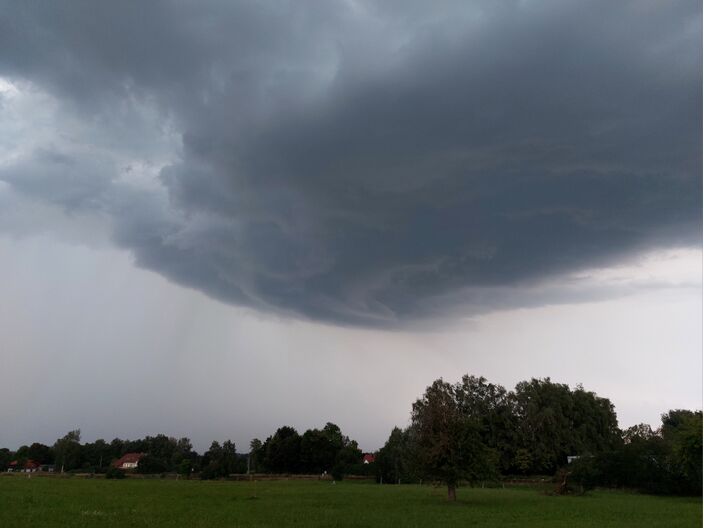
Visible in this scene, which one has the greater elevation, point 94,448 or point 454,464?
point 94,448

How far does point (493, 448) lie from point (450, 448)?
777 inches

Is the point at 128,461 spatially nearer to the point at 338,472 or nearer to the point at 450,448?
the point at 338,472

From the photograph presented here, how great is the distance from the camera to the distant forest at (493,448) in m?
48.3

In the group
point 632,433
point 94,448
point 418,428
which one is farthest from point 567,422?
point 94,448

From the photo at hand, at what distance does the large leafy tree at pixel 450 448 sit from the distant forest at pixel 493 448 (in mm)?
86

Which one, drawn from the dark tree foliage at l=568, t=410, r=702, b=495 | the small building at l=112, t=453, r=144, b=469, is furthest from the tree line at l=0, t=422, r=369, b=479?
the dark tree foliage at l=568, t=410, r=702, b=495

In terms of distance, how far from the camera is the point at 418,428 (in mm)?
51281

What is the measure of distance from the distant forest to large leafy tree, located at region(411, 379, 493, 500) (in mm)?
86

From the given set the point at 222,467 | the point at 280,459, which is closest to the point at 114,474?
the point at 222,467

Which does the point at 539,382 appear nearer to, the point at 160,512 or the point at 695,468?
the point at 695,468

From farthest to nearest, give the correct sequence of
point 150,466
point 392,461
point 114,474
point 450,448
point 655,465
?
point 150,466
point 114,474
point 392,461
point 655,465
point 450,448

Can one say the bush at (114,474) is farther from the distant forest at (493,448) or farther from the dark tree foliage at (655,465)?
the dark tree foliage at (655,465)

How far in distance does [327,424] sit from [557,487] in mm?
121111

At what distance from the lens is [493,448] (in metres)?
64.1
